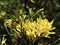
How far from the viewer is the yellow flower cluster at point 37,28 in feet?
4.39

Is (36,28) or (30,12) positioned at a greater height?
(30,12)

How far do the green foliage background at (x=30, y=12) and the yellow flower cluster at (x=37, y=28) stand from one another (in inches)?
3.1

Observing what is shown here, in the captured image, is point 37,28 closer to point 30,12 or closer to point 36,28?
point 36,28

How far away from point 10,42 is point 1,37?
82 mm

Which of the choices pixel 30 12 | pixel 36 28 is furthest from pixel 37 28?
pixel 30 12

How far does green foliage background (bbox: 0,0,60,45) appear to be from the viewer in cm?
143

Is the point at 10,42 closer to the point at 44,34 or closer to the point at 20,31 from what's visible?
the point at 20,31

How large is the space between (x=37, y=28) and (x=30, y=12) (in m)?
0.19

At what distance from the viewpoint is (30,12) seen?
1.48 m

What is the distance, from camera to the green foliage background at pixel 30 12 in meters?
1.43

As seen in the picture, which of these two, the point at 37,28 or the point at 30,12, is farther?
the point at 30,12

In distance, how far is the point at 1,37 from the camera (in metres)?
1.44

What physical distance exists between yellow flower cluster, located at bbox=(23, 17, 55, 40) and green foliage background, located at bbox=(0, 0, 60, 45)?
78mm

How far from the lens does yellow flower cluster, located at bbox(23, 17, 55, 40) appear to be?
134cm
